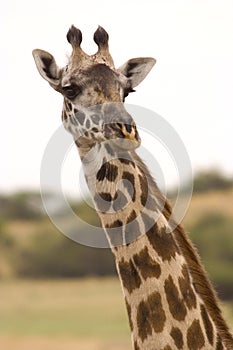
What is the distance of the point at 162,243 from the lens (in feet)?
36.2

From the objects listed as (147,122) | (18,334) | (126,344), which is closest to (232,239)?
(18,334)

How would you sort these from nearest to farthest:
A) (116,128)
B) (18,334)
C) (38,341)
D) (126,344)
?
(116,128), (126,344), (38,341), (18,334)

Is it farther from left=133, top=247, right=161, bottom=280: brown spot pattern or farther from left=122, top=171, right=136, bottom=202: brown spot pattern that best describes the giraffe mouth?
left=133, top=247, right=161, bottom=280: brown spot pattern

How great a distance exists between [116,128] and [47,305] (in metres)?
56.1

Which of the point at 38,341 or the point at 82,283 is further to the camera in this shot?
the point at 82,283

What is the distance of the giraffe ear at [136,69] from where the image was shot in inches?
480

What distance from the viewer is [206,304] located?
11.1 m

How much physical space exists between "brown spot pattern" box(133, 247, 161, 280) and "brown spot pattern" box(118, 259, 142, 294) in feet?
0.15

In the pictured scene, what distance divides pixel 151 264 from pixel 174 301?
0.35 meters

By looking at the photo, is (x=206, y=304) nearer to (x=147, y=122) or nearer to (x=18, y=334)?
(x=147, y=122)

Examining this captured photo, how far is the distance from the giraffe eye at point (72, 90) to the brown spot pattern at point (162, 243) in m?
1.30

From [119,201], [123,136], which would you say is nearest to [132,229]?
[119,201]

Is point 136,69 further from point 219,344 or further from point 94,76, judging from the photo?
point 219,344

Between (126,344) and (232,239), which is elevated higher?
(232,239)
